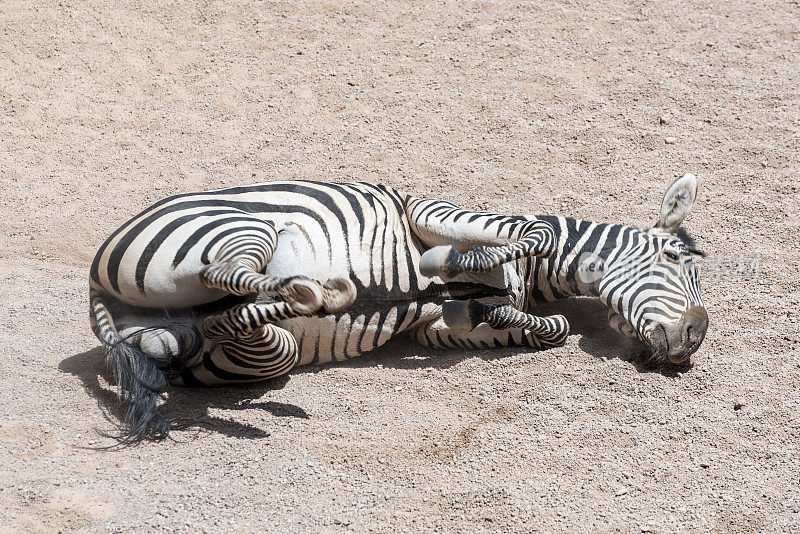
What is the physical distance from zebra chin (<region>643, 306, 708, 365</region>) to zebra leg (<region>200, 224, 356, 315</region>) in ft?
5.41

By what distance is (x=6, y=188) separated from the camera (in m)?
5.89

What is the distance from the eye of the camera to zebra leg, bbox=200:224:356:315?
3256mm

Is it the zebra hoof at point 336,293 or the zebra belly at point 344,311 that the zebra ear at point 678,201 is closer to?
the zebra belly at point 344,311

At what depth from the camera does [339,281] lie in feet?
10.9

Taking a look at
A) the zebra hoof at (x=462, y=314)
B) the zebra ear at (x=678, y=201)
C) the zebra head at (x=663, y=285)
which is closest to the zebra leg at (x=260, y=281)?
the zebra hoof at (x=462, y=314)

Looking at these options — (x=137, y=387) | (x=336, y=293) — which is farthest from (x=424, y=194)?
(x=137, y=387)

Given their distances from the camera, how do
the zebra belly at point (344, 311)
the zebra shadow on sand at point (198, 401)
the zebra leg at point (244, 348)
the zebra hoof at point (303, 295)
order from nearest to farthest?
the zebra hoof at point (303, 295), the zebra leg at point (244, 348), the zebra shadow on sand at point (198, 401), the zebra belly at point (344, 311)

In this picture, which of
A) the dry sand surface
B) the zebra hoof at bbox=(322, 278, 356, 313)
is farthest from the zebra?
the dry sand surface

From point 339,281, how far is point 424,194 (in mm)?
2507

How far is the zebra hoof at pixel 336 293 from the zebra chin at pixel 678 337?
1674mm

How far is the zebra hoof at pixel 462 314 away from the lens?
413 centimetres

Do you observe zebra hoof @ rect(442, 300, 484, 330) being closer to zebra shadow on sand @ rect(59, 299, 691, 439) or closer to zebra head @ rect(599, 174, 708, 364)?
zebra shadow on sand @ rect(59, 299, 691, 439)

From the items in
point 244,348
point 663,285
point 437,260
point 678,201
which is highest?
point 678,201

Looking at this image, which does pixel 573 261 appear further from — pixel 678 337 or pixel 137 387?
pixel 137 387
